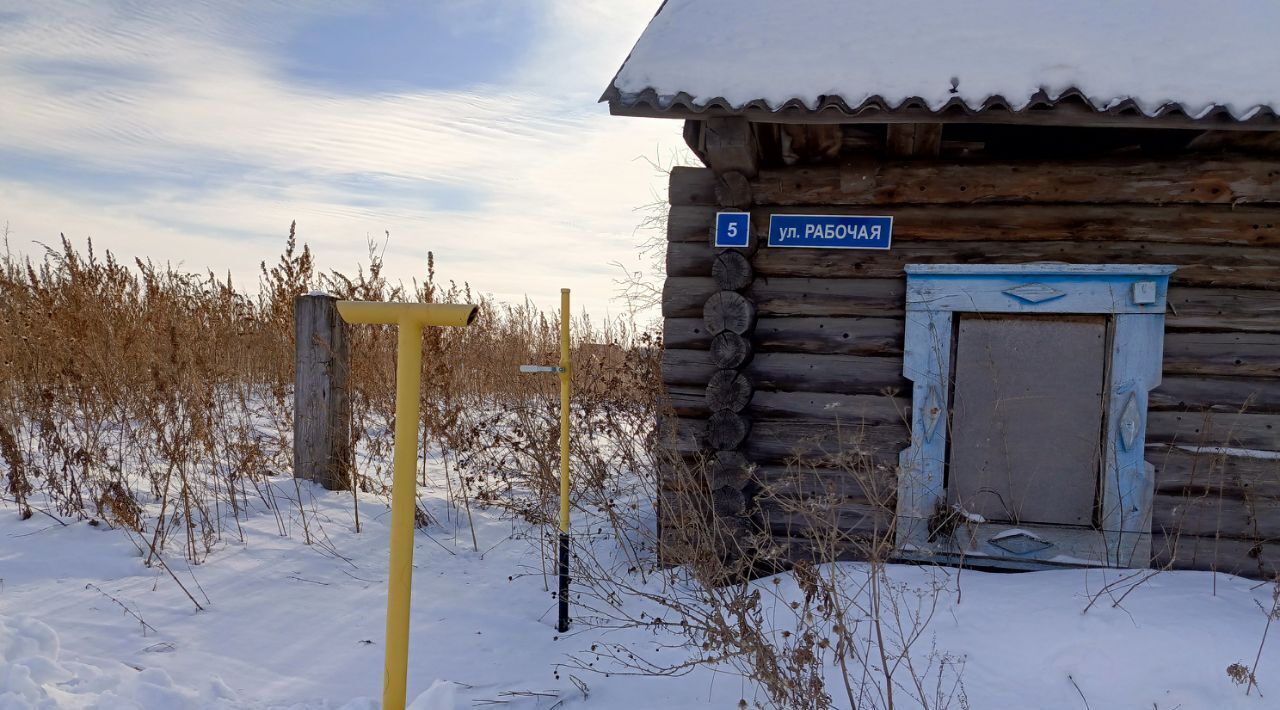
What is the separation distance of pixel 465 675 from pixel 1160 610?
11.4 feet

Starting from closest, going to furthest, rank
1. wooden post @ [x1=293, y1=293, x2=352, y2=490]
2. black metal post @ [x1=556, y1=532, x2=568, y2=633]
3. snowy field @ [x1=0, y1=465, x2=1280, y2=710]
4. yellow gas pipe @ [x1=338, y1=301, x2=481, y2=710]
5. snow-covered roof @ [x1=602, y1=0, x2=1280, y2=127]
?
yellow gas pipe @ [x1=338, y1=301, x2=481, y2=710]
snowy field @ [x1=0, y1=465, x2=1280, y2=710]
black metal post @ [x1=556, y1=532, x2=568, y2=633]
snow-covered roof @ [x1=602, y1=0, x2=1280, y2=127]
wooden post @ [x1=293, y1=293, x2=352, y2=490]

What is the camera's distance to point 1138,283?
4645 mm

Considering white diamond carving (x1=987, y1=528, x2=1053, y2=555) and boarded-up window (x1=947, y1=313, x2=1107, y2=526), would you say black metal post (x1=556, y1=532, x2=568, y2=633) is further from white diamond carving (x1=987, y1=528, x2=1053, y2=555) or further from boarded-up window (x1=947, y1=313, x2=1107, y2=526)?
white diamond carving (x1=987, y1=528, x2=1053, y2=555)

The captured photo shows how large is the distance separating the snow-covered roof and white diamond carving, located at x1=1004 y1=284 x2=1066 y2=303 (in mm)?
1030

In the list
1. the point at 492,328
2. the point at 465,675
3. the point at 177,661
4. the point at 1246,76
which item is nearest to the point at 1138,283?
the point at 1246,76

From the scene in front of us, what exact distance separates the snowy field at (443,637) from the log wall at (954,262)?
21.4 inches

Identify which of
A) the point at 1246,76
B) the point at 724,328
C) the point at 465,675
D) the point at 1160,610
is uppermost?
the point at 1246,76

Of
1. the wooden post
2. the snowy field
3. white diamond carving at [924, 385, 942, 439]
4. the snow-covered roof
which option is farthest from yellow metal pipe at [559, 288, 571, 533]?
the wooden post

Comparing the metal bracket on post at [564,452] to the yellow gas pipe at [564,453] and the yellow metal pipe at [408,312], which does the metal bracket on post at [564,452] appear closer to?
the yellow gas pipe at [564,453]

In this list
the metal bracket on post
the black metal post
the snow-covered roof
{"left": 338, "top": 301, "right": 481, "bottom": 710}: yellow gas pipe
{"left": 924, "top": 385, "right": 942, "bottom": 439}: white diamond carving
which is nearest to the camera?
{"left": 338, "top": 301, "right": 481, "bottom": 710}: yellow gas pipe

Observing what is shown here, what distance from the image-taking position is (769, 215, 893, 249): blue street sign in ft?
16.2

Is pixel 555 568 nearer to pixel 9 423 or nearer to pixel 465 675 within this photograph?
pixel 465 675

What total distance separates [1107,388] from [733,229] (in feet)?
8.03

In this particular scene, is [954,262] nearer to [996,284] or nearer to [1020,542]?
[996,284]
